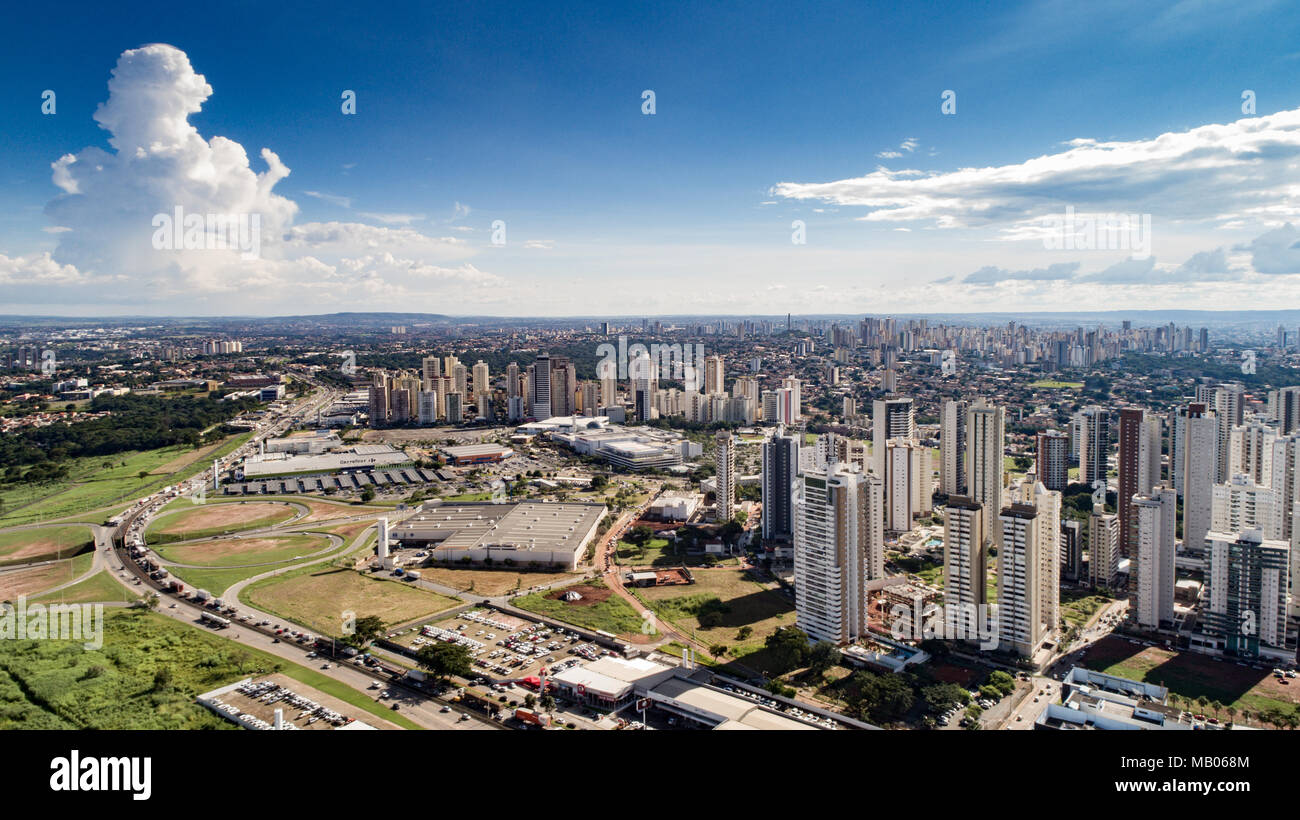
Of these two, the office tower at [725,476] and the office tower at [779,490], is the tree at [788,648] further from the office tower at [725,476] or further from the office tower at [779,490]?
the office tower at [725,476]

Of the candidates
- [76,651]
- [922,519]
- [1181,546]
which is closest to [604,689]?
[76,651]

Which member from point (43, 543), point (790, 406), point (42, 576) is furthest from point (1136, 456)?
point (43, 543)

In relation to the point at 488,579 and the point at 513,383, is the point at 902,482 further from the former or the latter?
the point at 513,383

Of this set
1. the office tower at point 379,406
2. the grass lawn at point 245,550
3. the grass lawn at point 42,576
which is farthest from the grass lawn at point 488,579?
the office tower at point 379,406

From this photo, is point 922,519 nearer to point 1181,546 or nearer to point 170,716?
point 1181,546

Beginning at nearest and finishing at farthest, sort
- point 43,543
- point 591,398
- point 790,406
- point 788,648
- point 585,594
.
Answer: point 788,648 → point 585,594 → point 43,543 → point 790,406 → point 591,398

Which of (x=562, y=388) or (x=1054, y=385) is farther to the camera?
(x=1054, y=385)
